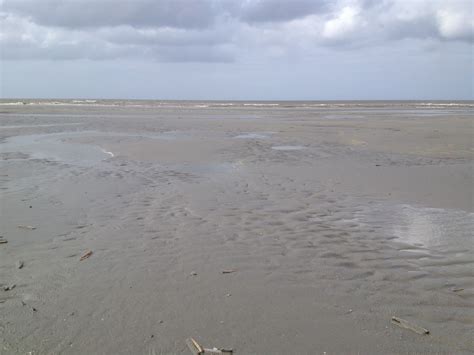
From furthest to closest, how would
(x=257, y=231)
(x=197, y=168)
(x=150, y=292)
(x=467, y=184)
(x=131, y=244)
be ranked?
(x=197, y=168) → (x=467, y=184) → (x=257, y=231) → (x=131, y=244) → (x=150, y=292)

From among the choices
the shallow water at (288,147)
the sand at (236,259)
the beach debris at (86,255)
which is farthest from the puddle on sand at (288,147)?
the beach debris at (86,255)

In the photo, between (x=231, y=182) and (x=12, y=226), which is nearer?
(x=12, y=226)

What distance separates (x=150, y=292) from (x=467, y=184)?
917 centimetres

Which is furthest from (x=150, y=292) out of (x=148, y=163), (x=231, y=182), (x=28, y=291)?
(x=148, y=163)

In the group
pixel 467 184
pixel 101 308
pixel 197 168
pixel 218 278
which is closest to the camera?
pixel 101 308

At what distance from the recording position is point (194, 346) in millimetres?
3537

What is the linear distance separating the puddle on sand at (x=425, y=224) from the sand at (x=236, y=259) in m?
0.04

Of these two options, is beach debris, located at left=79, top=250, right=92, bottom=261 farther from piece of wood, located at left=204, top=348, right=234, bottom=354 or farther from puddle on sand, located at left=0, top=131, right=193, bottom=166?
puddle on sand, located at left=0, top=131, right=193, bottom=166

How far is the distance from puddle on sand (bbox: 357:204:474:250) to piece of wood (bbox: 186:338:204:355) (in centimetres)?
408

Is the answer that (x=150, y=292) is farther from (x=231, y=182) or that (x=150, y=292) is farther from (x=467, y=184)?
(x=467, y=184)

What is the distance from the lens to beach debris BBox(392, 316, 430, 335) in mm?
3769

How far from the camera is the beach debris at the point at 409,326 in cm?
377

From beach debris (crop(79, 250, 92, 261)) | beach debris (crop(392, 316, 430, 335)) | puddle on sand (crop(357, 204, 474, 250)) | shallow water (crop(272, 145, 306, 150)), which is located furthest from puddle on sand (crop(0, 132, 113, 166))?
beach debris (crop(392, 316, 430, 335))

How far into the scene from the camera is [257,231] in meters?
6.62
